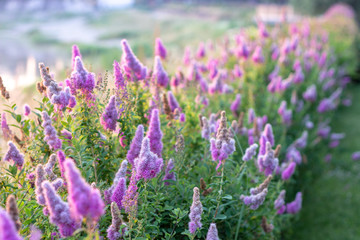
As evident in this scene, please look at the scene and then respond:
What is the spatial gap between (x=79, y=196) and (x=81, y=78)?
2.96 ft

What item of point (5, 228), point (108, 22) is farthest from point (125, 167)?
point (108, 22)

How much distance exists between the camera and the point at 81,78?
1813 mm

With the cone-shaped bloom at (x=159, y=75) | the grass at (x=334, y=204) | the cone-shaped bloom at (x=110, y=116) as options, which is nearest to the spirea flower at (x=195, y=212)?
the cone-shaped bloom at (x=110, y=116)

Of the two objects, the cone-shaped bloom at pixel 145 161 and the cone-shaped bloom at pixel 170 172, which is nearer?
the cone-shaped bloom at pixel 145 161

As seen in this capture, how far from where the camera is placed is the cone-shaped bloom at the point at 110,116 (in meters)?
1.90

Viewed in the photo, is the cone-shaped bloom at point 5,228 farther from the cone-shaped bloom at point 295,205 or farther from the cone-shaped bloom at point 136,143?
the cone-shaped bloom at point 295,205

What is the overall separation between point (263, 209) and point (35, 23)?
20.5 metres

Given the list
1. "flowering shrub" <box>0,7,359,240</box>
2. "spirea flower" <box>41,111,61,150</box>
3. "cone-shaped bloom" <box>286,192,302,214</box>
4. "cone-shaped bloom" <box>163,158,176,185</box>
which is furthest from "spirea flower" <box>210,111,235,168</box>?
"cone-shaped bloom" <box>286,192,302,214</box>

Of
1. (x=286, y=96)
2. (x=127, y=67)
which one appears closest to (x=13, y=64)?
(x=286, y=96)

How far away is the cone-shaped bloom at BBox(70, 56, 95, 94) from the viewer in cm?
181

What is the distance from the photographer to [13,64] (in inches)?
496

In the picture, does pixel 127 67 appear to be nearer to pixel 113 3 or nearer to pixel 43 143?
pixel 43 143

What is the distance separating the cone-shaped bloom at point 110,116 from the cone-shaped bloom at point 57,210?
0.78 meters

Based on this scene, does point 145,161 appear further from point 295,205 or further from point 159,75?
point 295,205
